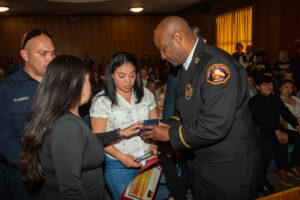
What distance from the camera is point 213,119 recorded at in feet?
4.04

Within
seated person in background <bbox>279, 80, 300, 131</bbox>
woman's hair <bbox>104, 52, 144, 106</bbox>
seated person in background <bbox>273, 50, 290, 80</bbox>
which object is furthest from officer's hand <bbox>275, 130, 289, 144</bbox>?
seated person in background <bbox>273, 50, 290, 80</bbox>

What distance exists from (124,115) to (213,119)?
2.60 feet

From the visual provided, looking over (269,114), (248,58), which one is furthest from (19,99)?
(248,58)

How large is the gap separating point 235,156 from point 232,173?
11 centimetres

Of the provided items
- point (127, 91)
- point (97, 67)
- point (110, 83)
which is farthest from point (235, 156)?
point (97, 67)

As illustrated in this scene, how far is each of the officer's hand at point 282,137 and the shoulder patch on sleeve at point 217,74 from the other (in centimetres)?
236

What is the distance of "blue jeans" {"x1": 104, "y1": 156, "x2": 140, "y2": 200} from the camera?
1.75 m

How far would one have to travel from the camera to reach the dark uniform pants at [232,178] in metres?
1.37

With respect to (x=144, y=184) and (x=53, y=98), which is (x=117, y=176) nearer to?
(x=144, y=184)

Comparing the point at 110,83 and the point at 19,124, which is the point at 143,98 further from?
the point at 19,124

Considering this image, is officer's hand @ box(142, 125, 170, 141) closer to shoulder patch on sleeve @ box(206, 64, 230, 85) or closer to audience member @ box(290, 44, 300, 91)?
shoulder patch on sleeve @ box(206, 64, 230, 85)

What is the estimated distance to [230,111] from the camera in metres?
1.23

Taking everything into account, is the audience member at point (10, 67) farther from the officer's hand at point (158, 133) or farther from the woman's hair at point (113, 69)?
the officer's hand at point (158, 133)

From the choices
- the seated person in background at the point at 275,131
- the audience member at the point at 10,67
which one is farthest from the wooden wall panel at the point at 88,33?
the seated person in background at the point at 275,131
